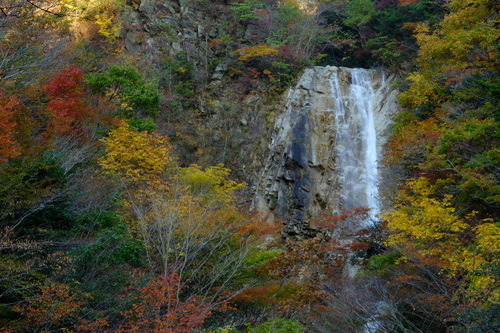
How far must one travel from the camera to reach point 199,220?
10.4 metres

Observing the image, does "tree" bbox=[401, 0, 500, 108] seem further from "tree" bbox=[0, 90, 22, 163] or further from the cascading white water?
"tree" bbox=[0, 90, 22, 163]

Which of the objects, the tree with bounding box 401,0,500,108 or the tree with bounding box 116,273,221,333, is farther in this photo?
the tree with bounding box 401,0,500,108

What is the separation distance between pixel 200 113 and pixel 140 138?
9861 millimetres

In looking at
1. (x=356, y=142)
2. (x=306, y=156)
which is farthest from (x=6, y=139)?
(x=356, y=142)

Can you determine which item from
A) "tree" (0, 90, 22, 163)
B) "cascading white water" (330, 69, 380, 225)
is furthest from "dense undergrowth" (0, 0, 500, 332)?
"cascading white water" (330, 69, 380, 225)

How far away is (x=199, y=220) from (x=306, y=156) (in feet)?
36.8

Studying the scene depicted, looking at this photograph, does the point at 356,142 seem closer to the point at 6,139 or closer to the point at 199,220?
the point at 199,220

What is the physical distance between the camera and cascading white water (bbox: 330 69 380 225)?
63.3 ft

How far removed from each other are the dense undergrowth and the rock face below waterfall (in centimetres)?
140

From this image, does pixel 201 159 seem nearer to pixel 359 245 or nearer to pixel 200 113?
pixel 200 113

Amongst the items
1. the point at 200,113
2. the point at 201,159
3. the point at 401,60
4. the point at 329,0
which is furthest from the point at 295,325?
the point at 329,0

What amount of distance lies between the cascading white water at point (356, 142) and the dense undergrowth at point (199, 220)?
7.87 ft

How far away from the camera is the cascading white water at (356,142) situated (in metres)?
19.3

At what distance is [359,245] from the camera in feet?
45.2
